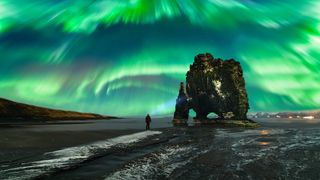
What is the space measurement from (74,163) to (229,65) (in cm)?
12790

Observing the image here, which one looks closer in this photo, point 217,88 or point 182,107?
point 217,88

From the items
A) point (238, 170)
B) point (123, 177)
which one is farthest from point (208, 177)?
point (123, 177)

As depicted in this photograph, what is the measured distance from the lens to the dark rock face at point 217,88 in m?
133

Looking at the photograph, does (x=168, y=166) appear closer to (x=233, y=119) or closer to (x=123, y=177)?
(x=123, y=177)

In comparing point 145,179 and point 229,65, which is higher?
point 229,65

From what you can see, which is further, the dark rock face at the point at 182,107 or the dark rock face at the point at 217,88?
the dark rock face at the point at 182,107

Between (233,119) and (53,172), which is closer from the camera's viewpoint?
(53,172)

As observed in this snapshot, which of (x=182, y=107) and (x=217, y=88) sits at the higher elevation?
(x=217, y=88)

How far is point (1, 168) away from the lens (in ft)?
53.9

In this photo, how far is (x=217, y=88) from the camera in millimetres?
139250

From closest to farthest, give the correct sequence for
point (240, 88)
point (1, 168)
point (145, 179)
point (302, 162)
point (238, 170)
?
point (145, 179)
point (1, 168)
point (238, 170)
point (302, 162)
point (240, 88)

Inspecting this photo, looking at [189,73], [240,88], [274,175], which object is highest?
[189,73]

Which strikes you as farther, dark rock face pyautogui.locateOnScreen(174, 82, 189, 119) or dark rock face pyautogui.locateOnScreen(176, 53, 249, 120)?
dark rock face pyautogui.locateOnScreen(174, 82, 189, 119)

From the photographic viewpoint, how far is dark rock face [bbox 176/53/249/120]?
133250mm
